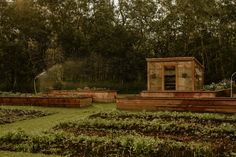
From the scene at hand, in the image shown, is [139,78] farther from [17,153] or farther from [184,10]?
[17,153]

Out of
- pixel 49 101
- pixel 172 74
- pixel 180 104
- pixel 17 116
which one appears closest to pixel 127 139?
pixel 180 104

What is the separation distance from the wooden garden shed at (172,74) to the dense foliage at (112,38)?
13.6 meters

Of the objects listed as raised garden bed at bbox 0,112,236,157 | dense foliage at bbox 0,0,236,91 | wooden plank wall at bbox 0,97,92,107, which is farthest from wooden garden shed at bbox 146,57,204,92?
dense foliage at bbox 0,0,236,91

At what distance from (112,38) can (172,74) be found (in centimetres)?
1665

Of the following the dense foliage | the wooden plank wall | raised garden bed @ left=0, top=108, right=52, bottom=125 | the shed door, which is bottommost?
raised garden bed @ left=0, top=108, right=52, bottom=125

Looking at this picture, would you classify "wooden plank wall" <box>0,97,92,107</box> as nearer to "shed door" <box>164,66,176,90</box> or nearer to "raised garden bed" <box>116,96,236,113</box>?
"raised garden bed" <box>116,96,236,113</box>

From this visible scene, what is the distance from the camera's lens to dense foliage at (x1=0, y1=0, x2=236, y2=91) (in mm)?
34125

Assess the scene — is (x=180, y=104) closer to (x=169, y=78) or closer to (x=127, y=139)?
(x=127, y=139)

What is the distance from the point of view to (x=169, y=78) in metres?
20.8

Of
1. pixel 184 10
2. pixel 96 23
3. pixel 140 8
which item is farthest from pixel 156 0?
pixel 96 23

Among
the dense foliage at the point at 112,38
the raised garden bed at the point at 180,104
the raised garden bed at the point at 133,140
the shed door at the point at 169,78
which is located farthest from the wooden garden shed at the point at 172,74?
the dense foliage at the point at 112,38

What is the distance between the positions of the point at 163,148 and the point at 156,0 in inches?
1363

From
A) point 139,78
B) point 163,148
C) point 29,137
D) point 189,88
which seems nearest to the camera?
point 163,148

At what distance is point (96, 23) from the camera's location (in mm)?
38188
